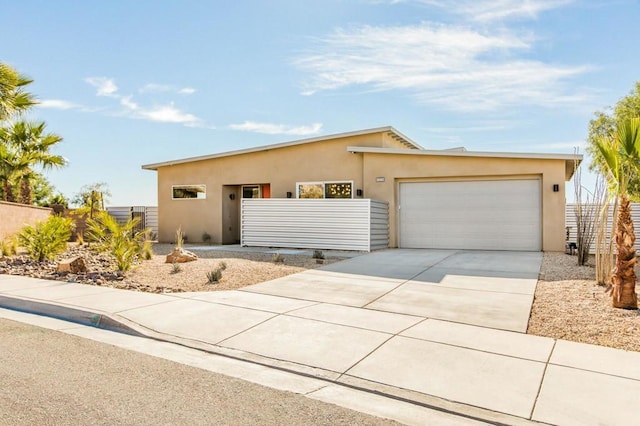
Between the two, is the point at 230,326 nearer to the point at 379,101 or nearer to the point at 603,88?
the point at 379,101

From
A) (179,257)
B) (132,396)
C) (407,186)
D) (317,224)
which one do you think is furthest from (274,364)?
(407,186)

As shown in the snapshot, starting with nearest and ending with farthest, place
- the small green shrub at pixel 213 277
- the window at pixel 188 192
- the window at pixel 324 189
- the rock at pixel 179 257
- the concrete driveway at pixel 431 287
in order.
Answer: the concrete driveway at pixel 431 287 → the small green shrub at pixel 213 277 → the rock at pixel 179 257 → the window at pixel 324 189 → the window at pixel 188 192

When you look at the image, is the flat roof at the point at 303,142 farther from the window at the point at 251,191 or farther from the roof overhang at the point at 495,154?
the window at the point at 251,191

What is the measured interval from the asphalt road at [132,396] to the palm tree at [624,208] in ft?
15.3

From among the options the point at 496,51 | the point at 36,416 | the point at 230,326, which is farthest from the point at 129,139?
the point at 36,416

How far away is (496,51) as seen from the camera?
1291 centimetres

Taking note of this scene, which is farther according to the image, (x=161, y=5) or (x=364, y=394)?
(x=161, y=5)

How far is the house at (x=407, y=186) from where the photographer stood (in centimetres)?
1312

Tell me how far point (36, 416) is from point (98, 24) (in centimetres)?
1265

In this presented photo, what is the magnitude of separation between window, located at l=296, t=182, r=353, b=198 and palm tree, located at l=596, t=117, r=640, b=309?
31.9 feet

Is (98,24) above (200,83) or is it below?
above

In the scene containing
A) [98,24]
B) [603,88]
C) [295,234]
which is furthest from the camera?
[603,88]

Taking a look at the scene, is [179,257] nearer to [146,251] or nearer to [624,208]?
[146,251]

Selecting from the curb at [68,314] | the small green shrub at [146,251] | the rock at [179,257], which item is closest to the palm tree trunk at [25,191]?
the small green shrub at [146,251]
